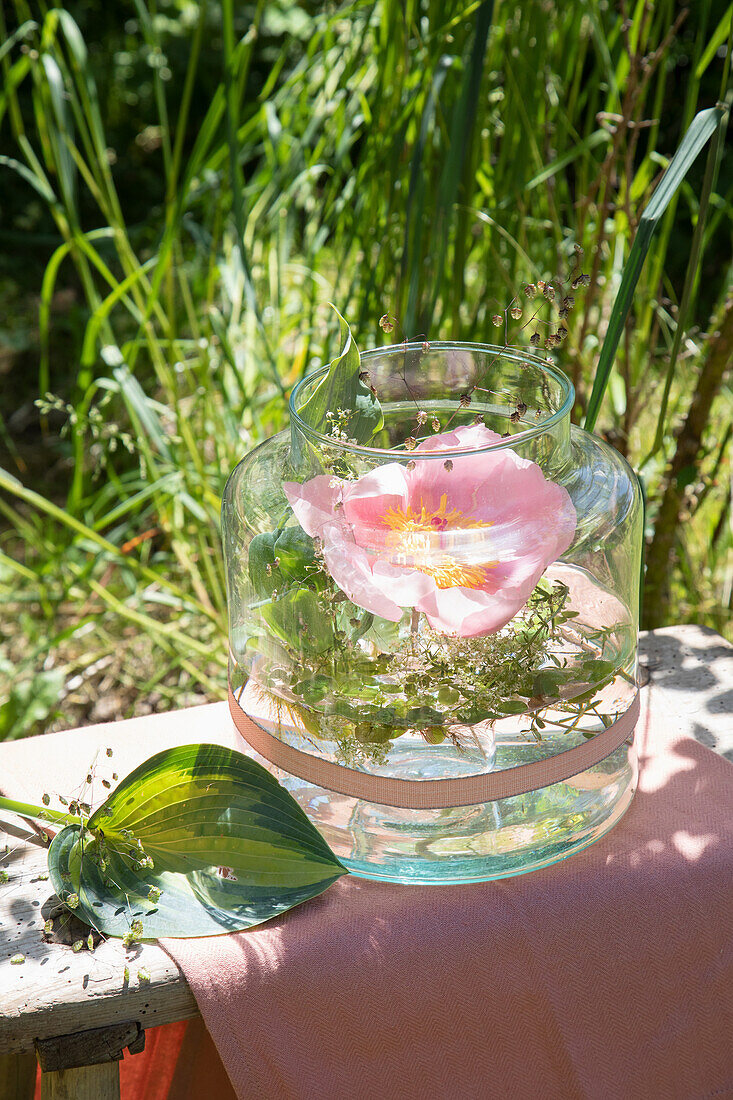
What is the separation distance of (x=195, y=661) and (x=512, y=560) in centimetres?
110

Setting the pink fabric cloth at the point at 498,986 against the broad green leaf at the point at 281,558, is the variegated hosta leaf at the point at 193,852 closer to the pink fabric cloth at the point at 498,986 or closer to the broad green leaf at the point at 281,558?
the pink fabric cloth at the point at 498,986

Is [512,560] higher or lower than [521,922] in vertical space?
higher

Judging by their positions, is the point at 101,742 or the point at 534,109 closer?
the point at 101,742

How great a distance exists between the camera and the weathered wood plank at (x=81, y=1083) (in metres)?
0.63

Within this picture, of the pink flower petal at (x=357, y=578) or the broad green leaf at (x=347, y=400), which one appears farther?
the broad green leaf at (x=347, y=400)

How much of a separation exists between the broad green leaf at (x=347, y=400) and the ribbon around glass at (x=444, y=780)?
0.22 metres

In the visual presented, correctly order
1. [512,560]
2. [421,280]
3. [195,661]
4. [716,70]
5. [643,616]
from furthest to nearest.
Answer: [716,70]
[195,661]
[643,616]
[421,280]
[512,560]

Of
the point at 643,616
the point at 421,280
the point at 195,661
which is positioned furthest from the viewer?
the point at 195,661

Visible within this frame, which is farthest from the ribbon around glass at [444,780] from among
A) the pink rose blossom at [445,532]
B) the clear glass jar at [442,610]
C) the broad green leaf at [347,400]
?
the broad green leaf at [347,400]

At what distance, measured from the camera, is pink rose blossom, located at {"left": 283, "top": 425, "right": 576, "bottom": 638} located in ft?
1.80

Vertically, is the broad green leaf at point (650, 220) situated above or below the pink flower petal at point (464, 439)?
above

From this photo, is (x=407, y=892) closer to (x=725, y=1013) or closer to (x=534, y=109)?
(x=725, y=1013)

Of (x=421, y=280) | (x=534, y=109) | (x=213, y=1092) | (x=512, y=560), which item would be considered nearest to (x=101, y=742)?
(x=213, y=1092)

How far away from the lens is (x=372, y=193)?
1160mm
